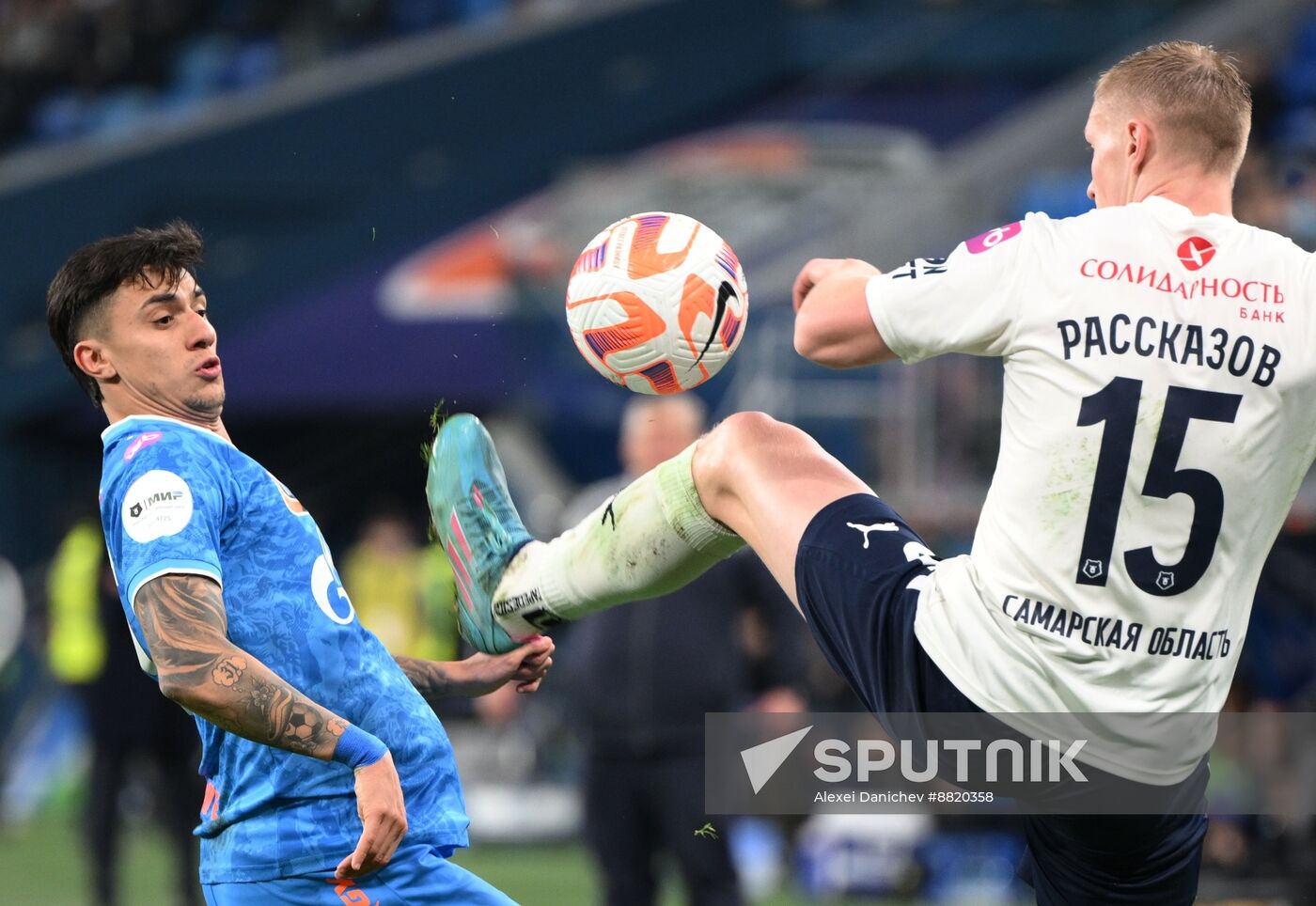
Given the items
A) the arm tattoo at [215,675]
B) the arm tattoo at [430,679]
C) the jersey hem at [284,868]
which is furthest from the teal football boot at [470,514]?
the arm tattoo at [215,675]

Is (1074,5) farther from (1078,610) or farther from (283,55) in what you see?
(1078,610)

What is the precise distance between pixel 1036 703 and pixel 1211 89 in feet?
4.13

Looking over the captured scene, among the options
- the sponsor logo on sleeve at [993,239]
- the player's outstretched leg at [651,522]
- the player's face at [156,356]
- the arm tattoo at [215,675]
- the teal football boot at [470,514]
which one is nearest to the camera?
the arm tattoo at [215,675]

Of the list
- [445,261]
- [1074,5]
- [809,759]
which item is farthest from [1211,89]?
[1074,5]

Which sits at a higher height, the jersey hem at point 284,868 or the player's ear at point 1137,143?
the player's ear at point 1137,143

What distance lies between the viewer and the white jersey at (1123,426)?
370 cm

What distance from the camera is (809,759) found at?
8.88 meters

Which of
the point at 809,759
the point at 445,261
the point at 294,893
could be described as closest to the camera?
the point at 294,893

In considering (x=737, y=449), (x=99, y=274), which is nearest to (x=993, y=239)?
(x=737, y=449)

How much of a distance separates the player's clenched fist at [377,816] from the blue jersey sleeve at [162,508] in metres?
0.45

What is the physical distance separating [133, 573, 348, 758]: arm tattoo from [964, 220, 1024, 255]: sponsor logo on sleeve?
5.07ft

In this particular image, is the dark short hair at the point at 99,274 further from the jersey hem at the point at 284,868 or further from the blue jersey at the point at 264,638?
the jersey hem at the point at 284,868

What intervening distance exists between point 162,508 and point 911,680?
5.12ft

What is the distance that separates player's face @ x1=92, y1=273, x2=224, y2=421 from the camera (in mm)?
3666
